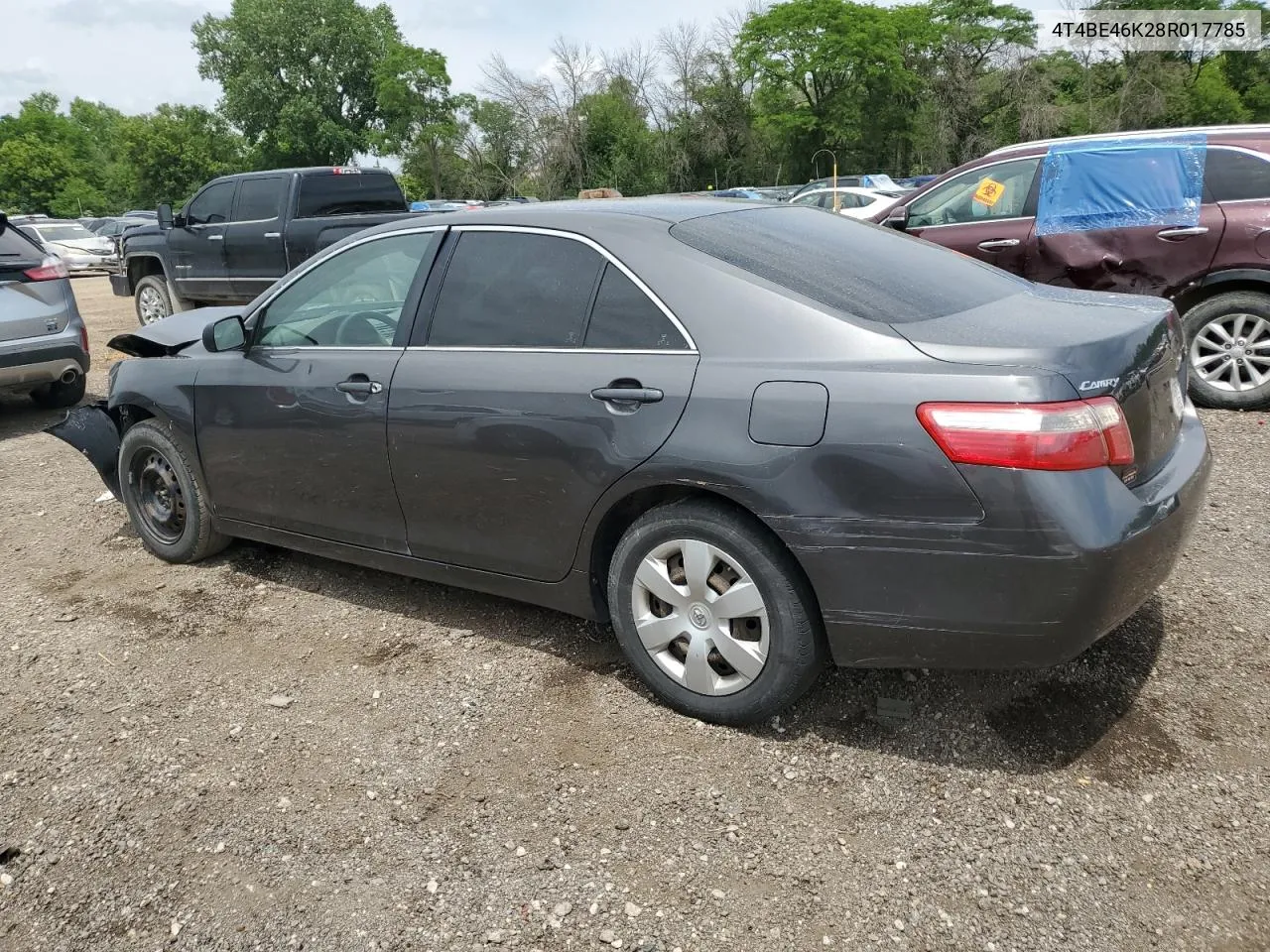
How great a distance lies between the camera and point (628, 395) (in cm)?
307

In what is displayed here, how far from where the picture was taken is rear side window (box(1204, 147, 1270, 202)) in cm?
639

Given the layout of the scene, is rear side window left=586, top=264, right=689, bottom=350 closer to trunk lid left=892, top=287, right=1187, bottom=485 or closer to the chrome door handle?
trunk lid left=892, top=287, right=1187, bottom=485

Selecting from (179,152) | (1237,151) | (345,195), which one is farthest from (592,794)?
(179,152)

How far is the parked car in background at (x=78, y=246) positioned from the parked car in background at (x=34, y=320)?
2245cm

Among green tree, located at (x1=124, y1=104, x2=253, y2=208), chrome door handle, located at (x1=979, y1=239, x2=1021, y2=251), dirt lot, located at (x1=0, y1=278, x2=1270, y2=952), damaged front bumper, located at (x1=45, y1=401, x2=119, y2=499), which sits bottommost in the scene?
dirt lot, located at (x1=0, y1=278, x2=1270, y2=952)

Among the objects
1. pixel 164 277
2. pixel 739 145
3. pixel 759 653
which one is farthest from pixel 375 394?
pixel 739 145

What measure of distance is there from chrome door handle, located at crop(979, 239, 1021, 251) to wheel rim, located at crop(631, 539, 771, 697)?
5339 millimetres

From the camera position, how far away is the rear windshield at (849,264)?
9.77 ft

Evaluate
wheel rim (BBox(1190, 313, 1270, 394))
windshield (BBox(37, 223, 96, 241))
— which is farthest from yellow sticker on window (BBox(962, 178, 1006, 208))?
windshield (BBox(37, 223, 96, 241))

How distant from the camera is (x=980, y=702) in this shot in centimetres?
321

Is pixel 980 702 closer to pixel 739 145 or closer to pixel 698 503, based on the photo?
pixel 698 503

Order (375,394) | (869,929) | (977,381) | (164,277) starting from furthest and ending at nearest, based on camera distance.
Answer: (164,277), (375,394), (977,381), (869,929)

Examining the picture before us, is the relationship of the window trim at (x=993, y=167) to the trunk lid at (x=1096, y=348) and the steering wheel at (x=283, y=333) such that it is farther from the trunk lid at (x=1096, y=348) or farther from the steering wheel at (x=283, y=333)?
the steering wheel at (x=283, y=333)

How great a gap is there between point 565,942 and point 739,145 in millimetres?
55647
